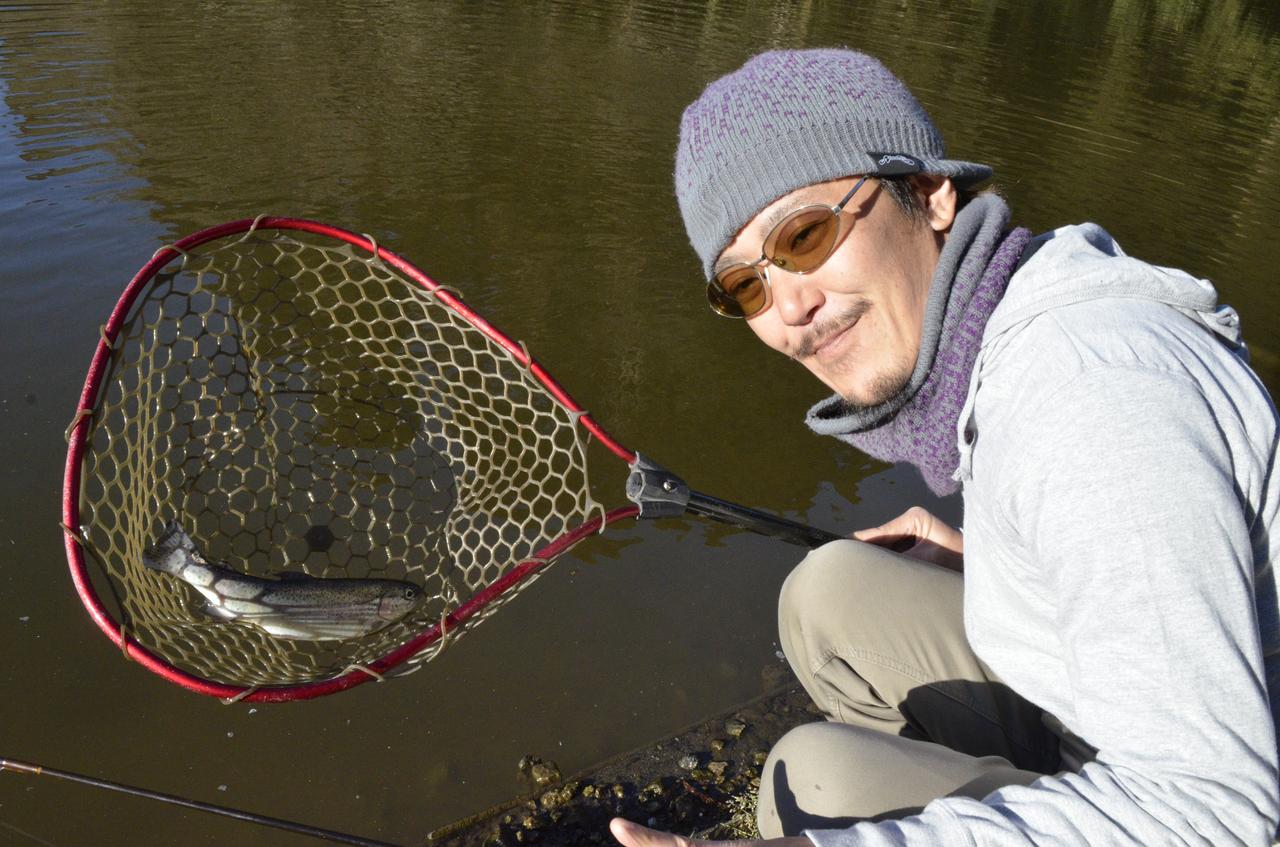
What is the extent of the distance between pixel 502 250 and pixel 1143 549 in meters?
5.59

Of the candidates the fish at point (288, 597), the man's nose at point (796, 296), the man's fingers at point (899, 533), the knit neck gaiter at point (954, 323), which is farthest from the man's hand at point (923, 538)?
the fish at point (288, 597)

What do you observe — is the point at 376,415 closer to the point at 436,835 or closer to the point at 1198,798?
the point at 436,835

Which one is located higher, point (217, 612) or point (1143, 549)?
point (1143, 549)

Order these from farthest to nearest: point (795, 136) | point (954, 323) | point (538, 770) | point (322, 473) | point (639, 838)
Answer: point (322, 473)
point (538, 770)
point (795, 136)
point (954, 323)
point (639, 838)

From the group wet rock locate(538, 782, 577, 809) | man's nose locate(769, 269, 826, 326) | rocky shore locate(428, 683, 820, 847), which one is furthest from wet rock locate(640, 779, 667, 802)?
man's nose locate(769, 269, 826, 326)

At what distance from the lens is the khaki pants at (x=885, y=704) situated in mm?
2043

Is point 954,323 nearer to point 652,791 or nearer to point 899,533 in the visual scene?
point 899,533

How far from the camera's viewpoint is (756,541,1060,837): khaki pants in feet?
6.70

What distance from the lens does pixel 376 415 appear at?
461cm

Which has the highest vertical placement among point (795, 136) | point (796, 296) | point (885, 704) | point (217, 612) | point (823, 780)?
point (795, 136)

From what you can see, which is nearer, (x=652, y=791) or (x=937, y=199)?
(x=937, y=199)

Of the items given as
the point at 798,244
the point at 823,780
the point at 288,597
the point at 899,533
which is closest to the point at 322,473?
the point at 288,597

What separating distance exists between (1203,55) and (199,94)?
52.9 ft

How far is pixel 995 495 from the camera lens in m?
1.75
